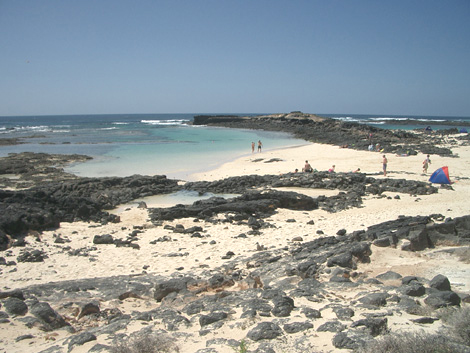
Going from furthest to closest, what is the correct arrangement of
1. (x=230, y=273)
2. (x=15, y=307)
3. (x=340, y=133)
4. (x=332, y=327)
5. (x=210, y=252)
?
(x=340, y=133)
(x=210, y=252)
(x=230, y=273)
(x=15, y=307)
(x=332, y=327)

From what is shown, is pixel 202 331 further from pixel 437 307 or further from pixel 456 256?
pixel 456 256

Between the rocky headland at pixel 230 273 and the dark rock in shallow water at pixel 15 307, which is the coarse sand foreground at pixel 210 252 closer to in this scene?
the rocky headland at pixel 230 273

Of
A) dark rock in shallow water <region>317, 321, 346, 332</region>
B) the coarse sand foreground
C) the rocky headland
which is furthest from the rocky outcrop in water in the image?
dark rock in shallow water <region>317, 321, 346, 332</region>

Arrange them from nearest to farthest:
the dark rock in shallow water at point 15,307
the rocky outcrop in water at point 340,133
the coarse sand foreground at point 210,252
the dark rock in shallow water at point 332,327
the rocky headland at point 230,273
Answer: the dark rock in shallow water at point 332,327 < the rocky headland at point 230,273 < the coarse sand foreground at point 210,252 < the dark rock in shallow water at point 15,307 < the rocky outcrop in water at point 340,133

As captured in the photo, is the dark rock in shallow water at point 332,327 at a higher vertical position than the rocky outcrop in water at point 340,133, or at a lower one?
lower

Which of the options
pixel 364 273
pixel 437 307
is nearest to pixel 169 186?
pixel 364 273

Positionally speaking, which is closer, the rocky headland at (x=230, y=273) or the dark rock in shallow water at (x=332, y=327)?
the dark rock in shallow water at (x=332, y=327)

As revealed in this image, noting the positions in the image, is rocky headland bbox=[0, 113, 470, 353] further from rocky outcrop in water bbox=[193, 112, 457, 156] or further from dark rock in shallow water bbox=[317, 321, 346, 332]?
rocky outcrop in water bbox=[193, 112, 457, 156]

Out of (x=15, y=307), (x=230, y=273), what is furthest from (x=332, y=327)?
(x=15, y=307)

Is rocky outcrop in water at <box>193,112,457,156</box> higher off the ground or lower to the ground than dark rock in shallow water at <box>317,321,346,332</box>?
higher

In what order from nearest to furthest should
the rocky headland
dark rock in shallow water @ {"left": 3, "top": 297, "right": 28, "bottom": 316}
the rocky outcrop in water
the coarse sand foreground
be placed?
the rocky headland < the coarse sand foreground < dark rock in shallow water @ {"left": 3, "top": 297, "right": 28, "bottom": 316} < the rocky outcrop in water

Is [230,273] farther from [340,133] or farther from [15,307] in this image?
[340,133]

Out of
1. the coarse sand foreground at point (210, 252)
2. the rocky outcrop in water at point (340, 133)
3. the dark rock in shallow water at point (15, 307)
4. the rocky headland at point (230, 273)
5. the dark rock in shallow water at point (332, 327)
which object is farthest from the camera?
the rocky outcrop in water at point (340, 133)

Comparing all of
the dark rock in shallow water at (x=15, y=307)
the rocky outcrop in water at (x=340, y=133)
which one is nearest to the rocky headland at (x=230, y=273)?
the dark rock in shallow water at (x=15, y=307)
